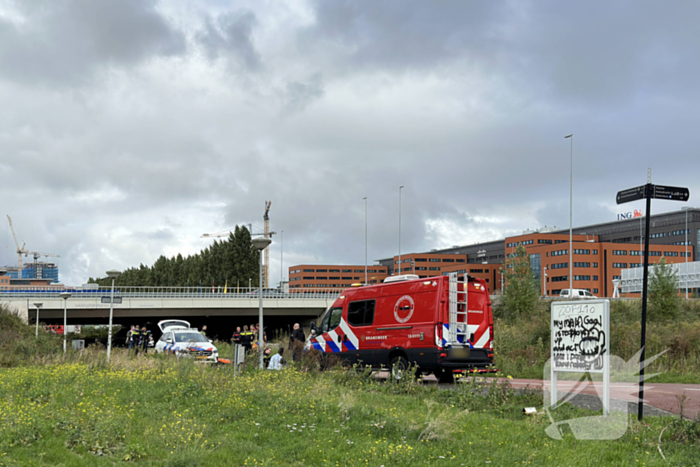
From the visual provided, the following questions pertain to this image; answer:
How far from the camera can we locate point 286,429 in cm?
837

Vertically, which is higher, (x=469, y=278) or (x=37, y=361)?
(x=469, y=278)

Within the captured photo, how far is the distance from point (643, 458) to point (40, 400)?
922 cm

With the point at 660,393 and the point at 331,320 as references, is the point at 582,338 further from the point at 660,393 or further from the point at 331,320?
the point at 331,320

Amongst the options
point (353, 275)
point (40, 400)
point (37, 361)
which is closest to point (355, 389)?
point (40, 400)

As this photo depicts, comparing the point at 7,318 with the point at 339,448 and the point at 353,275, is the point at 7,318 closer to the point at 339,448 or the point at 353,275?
the point at 339,448

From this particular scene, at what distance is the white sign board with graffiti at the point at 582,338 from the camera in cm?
870

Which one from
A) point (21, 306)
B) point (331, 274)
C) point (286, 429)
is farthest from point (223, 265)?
point (331, 274)

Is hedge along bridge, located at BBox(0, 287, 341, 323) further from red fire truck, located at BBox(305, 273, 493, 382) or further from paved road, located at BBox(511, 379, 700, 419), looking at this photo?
paved road, located at BBox(511, 379, 700, 419)

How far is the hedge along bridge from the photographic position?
4694cm

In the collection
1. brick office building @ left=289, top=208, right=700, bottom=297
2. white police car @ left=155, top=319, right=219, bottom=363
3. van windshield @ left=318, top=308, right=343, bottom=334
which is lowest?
white police car @ left=155, top=319, right=219, bottom=363

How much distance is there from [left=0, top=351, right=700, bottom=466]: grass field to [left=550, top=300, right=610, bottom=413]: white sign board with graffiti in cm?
81

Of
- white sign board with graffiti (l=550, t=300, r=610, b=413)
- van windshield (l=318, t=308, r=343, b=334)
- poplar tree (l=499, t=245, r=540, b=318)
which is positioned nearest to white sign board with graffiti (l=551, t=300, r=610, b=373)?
white sign board with graffiti (l=550, t=300, r=610, b=413)

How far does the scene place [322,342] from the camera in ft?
61.2

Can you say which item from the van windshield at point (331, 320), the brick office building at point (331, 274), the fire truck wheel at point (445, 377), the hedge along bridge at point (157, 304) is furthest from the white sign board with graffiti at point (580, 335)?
the brick office building at point (331, 274)
